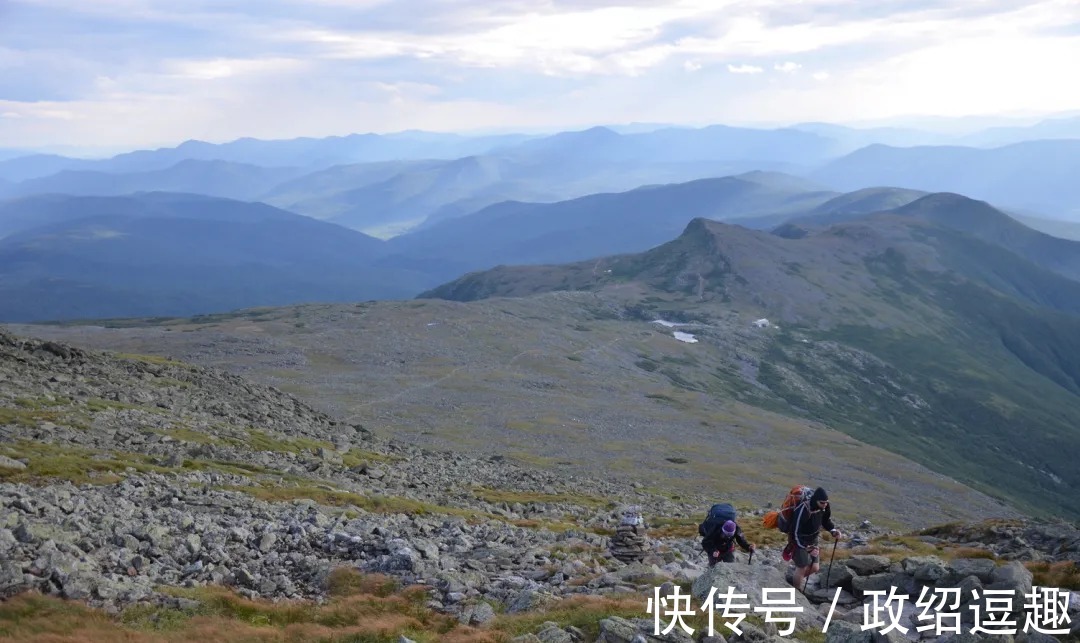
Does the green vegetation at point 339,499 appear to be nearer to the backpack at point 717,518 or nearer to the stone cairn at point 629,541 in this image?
the stone cairn at point 629,541

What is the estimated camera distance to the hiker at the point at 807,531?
2362cm

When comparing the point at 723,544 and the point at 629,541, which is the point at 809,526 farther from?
the point at 629,541

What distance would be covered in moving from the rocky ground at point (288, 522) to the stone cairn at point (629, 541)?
0.20 m

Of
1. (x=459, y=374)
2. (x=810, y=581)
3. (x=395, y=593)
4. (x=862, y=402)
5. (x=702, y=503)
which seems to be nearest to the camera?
(x=395, y=593)

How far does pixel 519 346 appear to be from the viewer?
155000 millimetres

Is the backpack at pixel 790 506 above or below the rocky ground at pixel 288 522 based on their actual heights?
above

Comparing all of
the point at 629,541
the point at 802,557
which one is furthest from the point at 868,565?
the point at 629,541

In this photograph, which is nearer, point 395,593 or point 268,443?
point 395,593

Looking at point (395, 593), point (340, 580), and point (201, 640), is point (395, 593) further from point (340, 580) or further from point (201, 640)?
point (201, 640)

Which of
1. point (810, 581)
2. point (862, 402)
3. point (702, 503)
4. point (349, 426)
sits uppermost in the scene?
point (810, 581)

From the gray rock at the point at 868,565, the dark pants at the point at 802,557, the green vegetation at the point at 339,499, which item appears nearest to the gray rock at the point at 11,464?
the green vegetation at the point at 339,499

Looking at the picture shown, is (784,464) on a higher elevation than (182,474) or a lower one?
lower

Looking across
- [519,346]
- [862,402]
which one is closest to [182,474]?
[519,346]

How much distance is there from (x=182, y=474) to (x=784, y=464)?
82.8 m
